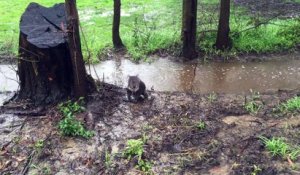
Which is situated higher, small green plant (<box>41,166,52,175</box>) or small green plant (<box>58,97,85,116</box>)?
small green plant (<box>58,97,85,116</box>)

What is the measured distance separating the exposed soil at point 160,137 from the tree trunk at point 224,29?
87.4 inches

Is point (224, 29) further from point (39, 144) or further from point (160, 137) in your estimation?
point (39, 144)

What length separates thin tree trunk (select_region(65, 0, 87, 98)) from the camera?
521 cm

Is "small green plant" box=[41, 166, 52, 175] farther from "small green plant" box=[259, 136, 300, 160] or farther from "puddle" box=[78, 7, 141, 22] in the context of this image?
"puddle" box=[78, 7, 141, 22]

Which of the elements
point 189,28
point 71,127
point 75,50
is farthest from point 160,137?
point 189,28

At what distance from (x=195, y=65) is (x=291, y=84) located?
1717 mm

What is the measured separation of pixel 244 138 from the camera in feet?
16.0

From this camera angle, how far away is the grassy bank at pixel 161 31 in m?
8.34

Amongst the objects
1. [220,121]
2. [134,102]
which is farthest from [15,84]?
[220,121]

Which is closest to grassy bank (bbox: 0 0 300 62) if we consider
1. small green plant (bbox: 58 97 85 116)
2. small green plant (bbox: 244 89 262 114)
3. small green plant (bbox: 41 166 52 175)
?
small green plant (bbox: 58 97 85 116)

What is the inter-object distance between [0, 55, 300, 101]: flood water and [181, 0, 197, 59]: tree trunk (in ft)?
0.97

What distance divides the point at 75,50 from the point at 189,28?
293cm

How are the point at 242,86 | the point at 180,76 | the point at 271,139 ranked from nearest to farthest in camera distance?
the point at 271,139 → the point at 242,86 → the point at 180,76

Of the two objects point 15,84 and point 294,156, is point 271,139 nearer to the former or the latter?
point 294,156
